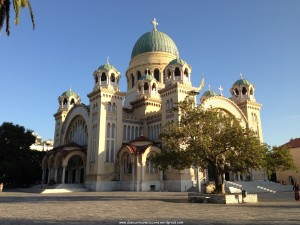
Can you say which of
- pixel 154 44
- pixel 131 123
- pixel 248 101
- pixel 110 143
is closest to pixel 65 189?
pixel 110 143

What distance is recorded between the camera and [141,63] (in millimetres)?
55594

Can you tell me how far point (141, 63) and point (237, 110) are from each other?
20.4 meters

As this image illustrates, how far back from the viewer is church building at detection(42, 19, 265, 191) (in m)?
39.2

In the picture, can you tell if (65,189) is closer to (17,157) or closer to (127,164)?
(127,164)

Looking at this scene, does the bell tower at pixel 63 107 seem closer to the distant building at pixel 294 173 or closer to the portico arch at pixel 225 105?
the portico arch at pixel 225 105

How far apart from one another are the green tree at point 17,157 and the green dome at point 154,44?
87.5 feet

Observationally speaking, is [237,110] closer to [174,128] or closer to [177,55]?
[177,55]

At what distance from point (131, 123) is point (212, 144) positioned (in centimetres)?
2575

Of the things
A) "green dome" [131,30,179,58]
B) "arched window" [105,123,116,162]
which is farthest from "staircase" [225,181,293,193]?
"green dome" [131,30,179,58]

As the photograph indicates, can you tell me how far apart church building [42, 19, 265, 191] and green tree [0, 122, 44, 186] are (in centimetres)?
311

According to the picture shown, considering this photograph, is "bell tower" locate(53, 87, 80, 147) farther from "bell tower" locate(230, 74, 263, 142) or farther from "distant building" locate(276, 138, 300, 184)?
"distant building" locate(276, 138, 300, 184)

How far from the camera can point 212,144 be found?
21406 mm

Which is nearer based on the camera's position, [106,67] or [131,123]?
[106,67]

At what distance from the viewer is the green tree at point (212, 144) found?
20922 mm
